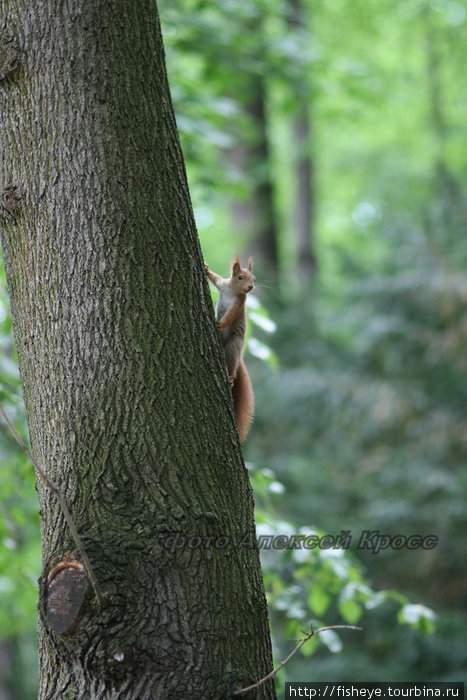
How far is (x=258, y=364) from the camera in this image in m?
8.51

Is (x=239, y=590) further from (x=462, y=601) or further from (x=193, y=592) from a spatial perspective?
(x=462, y=601)

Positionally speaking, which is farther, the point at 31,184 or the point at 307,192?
the point at 307,192

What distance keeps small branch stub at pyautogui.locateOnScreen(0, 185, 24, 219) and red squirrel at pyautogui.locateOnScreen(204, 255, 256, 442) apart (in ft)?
3.58

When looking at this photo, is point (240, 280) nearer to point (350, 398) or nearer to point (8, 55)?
point (8, 55)

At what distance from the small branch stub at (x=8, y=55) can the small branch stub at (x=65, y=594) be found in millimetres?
1270

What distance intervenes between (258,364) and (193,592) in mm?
6652

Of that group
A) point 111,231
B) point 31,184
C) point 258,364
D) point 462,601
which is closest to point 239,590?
point 111,231

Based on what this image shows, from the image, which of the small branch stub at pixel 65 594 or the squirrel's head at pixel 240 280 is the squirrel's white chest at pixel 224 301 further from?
the small branch stub at pixel 65 594

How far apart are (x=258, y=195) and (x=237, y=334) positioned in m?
8.36

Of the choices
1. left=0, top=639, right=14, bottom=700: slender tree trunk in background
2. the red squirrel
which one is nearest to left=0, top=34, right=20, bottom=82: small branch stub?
the red squirrel

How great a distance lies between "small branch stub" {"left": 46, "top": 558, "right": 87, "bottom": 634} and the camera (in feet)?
6.02

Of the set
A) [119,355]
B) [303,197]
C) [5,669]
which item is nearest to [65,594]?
[119,355]

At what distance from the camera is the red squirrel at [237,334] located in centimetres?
313

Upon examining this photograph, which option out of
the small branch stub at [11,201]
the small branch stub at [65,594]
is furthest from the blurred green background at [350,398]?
the small branch stub at [65,594]
